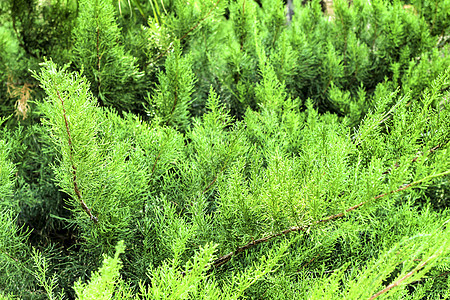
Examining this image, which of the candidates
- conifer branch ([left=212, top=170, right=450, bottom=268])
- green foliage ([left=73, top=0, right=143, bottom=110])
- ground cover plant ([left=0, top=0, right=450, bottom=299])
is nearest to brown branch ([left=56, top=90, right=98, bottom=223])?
ground cover plant ([left=0, top=0, right=450, bottom=299])

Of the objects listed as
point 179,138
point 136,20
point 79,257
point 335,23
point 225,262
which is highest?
point 335,23

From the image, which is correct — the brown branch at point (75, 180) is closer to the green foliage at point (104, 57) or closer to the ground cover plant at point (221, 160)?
the ground cover plant at point (221, 160)

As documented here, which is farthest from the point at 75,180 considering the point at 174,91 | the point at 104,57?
the point at 104,57

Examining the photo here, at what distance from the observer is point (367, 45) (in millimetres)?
1837

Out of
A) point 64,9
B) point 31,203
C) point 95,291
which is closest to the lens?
point 95,291

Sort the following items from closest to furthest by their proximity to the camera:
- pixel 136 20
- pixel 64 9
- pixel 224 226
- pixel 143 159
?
pixel 224 226, pixel 143 159, pixel 64 9, pixel 136 20

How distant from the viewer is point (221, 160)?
100 centimetres

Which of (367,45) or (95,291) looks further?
(367,45)

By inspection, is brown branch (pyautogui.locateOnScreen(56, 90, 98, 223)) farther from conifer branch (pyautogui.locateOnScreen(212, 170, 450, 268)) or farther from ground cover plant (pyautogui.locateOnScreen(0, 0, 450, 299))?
conifer branch (pyautogui.locateOnScreen(212, 170, 450, 268))

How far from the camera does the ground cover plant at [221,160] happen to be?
713 mm

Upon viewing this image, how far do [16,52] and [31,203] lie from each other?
3.03ft

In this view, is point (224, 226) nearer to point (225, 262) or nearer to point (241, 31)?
point (225, 262)

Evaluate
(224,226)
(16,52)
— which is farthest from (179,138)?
(16,52)

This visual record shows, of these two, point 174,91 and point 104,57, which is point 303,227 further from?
point 104,57
